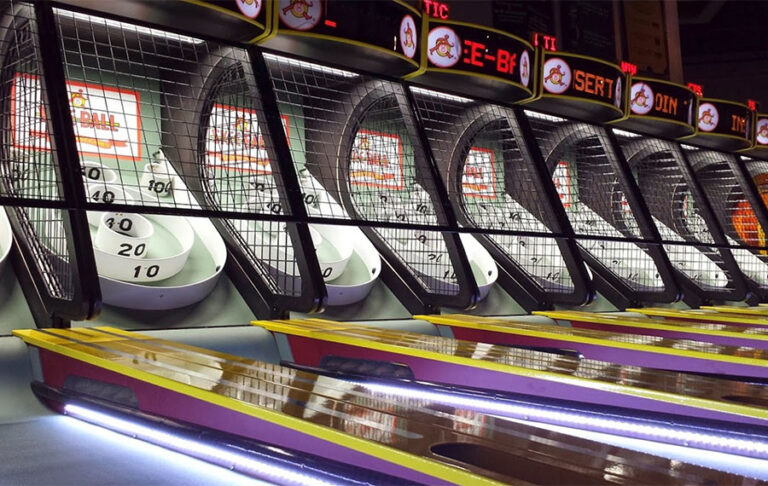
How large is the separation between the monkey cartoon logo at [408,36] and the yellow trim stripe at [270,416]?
269 centimetres

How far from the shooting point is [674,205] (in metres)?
8.16

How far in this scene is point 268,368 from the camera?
2926 mm

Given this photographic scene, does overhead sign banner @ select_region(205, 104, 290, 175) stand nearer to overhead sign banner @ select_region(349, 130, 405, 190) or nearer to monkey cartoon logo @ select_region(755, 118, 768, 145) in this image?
overhead sign banner @ select_region(349, 130, 405, 190)

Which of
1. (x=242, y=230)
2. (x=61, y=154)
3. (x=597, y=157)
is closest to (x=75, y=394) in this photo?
(x=61, y=154)

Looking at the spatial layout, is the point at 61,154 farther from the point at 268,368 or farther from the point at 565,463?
the point at 565,463

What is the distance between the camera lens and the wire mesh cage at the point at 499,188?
576 cm

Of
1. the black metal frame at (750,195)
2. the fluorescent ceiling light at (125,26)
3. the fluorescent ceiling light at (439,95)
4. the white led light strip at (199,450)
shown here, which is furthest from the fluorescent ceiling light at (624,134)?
the white led light strip at (199,450)

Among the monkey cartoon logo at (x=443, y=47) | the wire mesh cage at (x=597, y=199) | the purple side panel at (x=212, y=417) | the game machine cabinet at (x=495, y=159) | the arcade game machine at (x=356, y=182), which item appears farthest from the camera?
the wire mesh cage at (x=597, y=199)

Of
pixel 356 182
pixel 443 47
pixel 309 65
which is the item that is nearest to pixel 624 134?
pixel 443 47

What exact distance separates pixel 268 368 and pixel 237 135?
2.11 metres

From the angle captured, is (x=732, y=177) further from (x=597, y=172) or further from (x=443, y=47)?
(x=443, y=47)

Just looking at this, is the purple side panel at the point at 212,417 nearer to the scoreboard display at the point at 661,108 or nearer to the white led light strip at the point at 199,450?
the white led light strip at the point at 199,450

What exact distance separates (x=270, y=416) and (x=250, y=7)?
2.56 meters

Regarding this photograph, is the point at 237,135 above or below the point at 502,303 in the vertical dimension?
above
